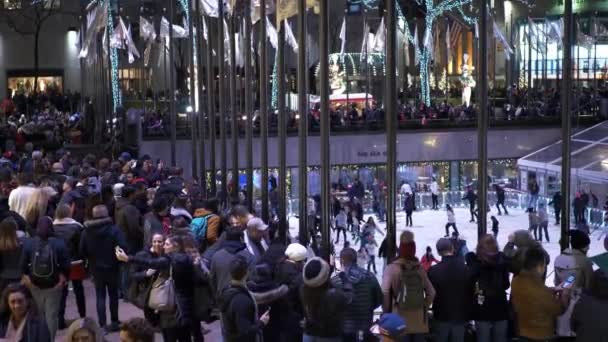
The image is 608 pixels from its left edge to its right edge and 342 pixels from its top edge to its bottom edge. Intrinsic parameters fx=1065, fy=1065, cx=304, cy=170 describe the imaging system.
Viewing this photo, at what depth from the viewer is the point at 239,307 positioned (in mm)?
8234

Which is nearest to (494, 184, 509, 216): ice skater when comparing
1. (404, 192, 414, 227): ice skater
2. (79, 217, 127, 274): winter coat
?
(404, 192, 414, 227): ice skater

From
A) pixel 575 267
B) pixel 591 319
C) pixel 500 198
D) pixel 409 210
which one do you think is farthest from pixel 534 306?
pixel 500 198

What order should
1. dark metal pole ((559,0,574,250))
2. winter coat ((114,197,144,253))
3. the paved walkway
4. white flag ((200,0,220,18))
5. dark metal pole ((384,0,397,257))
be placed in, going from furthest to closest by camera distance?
white flag ((200,0,220,18)) → winter coat ((114,197,144,253)) → dark metal pole ((559,0,574,250)) → dark metal pole ((384,0,397,257)) → the paved walkway

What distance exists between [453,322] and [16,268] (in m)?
4.35

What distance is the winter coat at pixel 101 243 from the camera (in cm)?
1157

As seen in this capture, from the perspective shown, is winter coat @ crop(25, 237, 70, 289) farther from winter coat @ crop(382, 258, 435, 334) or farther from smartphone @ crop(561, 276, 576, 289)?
smartphone @ crop(561, 276, 576, 289)

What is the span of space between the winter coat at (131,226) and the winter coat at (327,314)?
4513mm

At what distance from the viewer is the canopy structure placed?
122ft

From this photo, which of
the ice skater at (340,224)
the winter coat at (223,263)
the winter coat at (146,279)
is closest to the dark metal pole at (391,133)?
the winter coat at (223,263)

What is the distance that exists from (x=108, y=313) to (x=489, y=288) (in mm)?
5523

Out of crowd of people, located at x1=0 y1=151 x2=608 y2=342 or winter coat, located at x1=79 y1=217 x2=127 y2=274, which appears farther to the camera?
Answer: winter coat, located at x1=79 y1=217 x2=127 y2=274

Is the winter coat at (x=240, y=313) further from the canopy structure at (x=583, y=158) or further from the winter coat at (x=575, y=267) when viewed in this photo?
the canopy structure at (x=583, y=158)

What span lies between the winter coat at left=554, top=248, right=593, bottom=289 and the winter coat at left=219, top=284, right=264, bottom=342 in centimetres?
277

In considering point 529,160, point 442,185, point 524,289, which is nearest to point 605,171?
point 529,160
